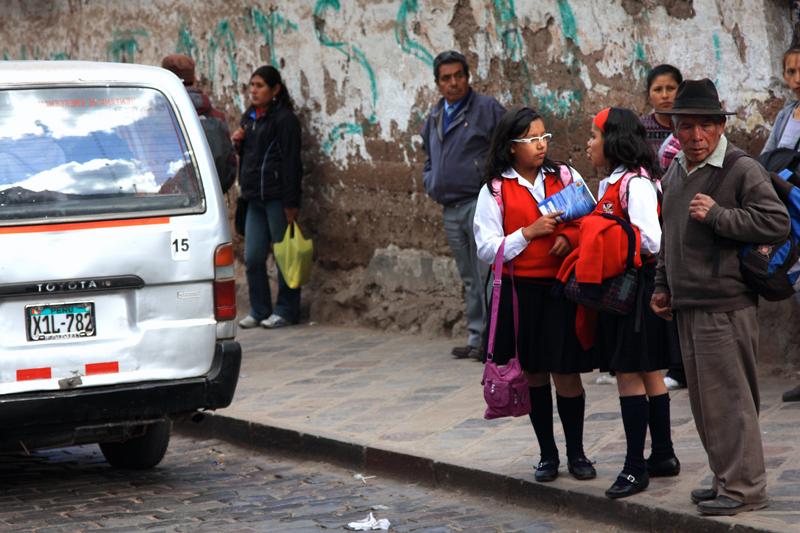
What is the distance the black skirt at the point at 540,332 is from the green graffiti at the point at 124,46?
8.15 meters

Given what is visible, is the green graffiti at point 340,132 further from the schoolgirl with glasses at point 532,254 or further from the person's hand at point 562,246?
the person's hand at point 562,246

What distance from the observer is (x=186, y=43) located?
42.5 ft

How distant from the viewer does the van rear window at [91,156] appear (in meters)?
6.54

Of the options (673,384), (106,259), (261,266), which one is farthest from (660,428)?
(261,266)

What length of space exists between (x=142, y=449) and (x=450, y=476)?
66.6 inches

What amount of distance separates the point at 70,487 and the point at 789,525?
3.61m

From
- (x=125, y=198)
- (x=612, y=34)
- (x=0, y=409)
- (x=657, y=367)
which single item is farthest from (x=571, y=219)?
(x=612, y=34)

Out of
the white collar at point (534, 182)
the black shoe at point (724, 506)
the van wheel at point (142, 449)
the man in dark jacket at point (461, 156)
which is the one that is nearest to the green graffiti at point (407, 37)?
the man in dark jacket at point (461, 156)

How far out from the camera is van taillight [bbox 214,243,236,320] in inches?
268

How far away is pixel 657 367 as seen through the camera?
6.14 metres

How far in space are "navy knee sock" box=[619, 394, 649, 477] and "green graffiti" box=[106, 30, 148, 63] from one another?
8587mm

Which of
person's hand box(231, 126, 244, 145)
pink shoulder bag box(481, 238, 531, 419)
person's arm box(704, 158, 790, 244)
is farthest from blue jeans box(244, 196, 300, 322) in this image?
person's arm box(704, 158, 790, 244)

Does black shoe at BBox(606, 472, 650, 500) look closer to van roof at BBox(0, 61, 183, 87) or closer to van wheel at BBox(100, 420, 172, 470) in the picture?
van wheel at BBox(100, 420, 172, 470)

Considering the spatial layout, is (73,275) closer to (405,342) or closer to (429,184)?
(429,184)
